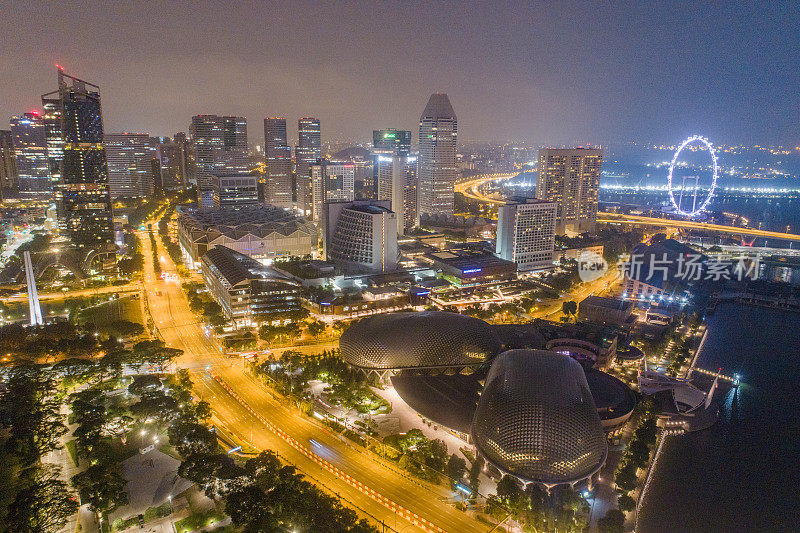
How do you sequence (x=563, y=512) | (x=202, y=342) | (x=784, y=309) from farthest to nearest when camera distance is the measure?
(x=784, y=309) < (x=202, y=342) < (x=563, y=512)

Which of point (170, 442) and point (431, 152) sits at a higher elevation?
point (431, 152)

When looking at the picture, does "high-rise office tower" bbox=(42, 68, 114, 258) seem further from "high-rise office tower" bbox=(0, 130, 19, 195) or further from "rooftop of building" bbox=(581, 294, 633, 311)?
"rooftop of building" bbox=(581, 294, 633, 311)

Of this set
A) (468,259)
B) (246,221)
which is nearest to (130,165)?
(246,221)

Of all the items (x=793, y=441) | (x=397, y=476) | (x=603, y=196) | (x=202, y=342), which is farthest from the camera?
(x=603, y=196)

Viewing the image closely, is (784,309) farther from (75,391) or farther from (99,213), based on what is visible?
(99,213)

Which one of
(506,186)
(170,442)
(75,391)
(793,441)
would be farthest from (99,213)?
(506,186)

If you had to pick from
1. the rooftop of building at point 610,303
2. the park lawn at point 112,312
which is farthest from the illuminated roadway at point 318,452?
the rooftop of building at point 610,303
